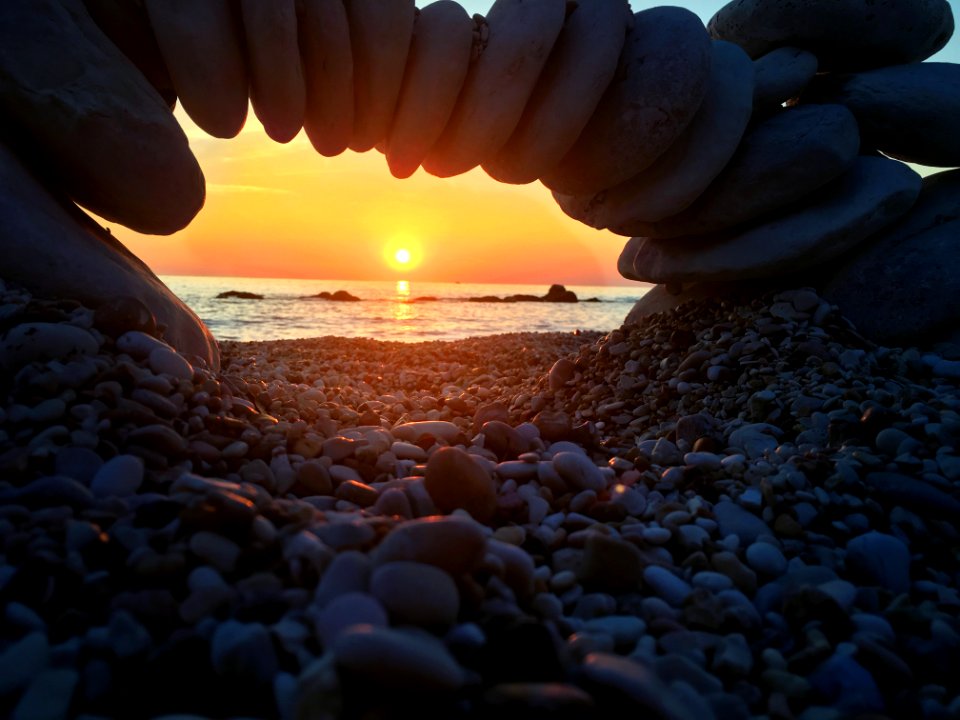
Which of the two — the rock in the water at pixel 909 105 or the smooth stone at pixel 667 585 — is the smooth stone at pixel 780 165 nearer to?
the rock in the water at pixel 909 105

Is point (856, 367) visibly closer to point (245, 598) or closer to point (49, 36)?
point (245, 598)

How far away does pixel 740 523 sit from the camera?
1720 mm

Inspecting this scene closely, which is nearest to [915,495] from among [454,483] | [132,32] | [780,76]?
[454,483]

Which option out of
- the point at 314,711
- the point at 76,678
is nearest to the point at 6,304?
the point at 76,678

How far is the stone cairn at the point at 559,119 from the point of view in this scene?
246 cm

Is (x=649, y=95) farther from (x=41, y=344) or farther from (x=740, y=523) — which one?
(x=41, y=344)

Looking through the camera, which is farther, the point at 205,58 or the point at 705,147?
the point at 705,147

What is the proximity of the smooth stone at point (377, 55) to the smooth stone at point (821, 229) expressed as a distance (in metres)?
1.93

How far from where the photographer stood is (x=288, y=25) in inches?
107

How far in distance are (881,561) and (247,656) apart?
144 centimetres

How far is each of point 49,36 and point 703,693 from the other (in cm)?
297

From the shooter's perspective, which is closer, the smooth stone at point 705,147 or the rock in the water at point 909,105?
the smooth stone at point 705,147

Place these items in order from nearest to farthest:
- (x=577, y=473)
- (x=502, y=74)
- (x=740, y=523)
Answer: (x=740, y=523), (x=577, y=473), (x=502, y=74)

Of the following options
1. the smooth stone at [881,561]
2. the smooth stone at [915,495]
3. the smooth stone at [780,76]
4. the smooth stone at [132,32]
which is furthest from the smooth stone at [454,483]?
the smooth stone at [780,76]
